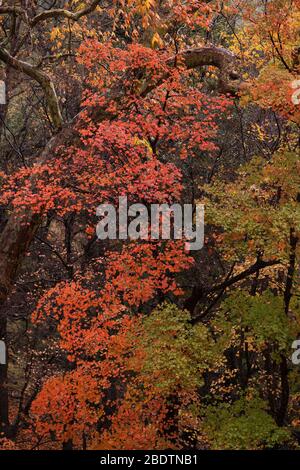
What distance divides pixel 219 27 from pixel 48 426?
53.4ft

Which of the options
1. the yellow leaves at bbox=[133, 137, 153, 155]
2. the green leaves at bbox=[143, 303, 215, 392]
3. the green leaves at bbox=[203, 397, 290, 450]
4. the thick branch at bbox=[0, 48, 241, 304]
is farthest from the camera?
the yellow leaves at bbox=[133, 137, 153, 155]

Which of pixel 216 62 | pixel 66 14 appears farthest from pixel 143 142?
pixel 66 14

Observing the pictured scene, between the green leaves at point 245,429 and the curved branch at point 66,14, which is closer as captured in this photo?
the green leaves at point 245,429

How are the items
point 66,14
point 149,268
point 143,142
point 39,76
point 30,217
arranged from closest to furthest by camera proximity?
point 66,14 < point 30,217 < point 39,76 < point 143,142 < point 149,268

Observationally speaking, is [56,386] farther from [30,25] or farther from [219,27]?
[219,27]

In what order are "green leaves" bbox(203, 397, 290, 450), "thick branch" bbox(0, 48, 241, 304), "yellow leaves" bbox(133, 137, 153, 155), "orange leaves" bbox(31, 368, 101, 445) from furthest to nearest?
"orange leaves" bbox(31, 368, 101, 445)
"yellow leaves" bbox(133, 137, 153, 155)
"thick branch" bbox(0, 48, 241, 304)
"green leaves" bbox(203, 397, 290, 450)

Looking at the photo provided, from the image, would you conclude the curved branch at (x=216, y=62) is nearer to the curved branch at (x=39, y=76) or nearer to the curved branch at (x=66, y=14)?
the curved branch at (x=39, y=76)

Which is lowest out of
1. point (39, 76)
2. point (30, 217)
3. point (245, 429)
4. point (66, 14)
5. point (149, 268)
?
point (245, 429)

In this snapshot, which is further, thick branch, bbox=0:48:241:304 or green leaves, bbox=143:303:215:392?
thick branch, bbox=0:48:241:304

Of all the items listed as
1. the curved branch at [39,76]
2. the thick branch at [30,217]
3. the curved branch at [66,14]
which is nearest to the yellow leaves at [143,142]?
the thick branch at [30,217]

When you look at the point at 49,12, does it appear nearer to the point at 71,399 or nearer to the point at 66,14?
the point at 66,14

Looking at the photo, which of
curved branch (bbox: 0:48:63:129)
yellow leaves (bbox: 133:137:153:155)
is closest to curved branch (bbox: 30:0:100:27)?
curved branch (bbox: 0:48:63:129)

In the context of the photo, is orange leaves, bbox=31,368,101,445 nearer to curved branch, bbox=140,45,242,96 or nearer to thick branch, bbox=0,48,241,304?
thick branch, bbox=0,48,241,304

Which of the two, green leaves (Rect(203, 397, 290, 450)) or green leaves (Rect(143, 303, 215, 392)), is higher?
green leaves (Rect(143, 303, 215, 392))
